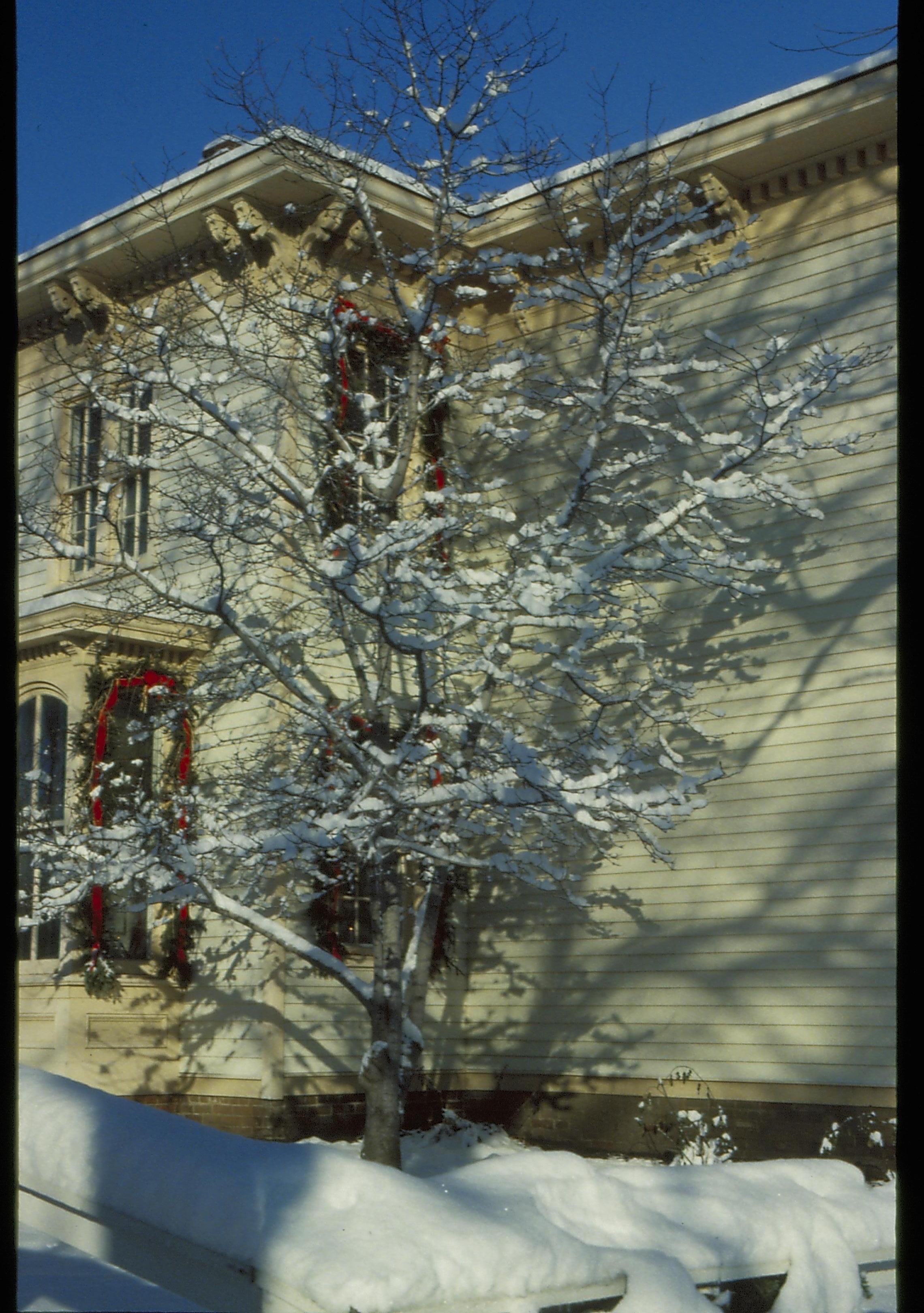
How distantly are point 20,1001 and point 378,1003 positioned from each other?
4.63 metres

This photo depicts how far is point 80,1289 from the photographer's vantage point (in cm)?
298

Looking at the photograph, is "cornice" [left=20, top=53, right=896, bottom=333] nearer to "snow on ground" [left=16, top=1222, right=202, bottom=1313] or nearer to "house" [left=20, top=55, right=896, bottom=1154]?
"house" [left=20, top=55, right=896, bottom=1154]

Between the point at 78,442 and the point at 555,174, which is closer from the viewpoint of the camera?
the point at 555,174

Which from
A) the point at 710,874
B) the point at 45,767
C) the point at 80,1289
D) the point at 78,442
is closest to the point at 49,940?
the point at 45,767

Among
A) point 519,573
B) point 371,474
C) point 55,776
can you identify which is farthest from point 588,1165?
point 55,776

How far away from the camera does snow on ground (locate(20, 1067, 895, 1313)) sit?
435cm

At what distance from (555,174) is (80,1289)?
10.2 metres

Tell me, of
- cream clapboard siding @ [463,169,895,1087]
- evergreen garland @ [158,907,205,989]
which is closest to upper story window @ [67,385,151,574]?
evergreen garland @ [158,907,205,989]

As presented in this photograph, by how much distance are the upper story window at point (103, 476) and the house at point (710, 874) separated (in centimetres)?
22

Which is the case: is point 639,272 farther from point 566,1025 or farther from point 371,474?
point 566,1025

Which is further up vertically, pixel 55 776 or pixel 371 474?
pixel 371 474

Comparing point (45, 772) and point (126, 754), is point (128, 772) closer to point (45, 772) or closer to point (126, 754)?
point (126, 754)

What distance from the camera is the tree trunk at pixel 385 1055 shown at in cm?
859

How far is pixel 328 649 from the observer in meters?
12.2
